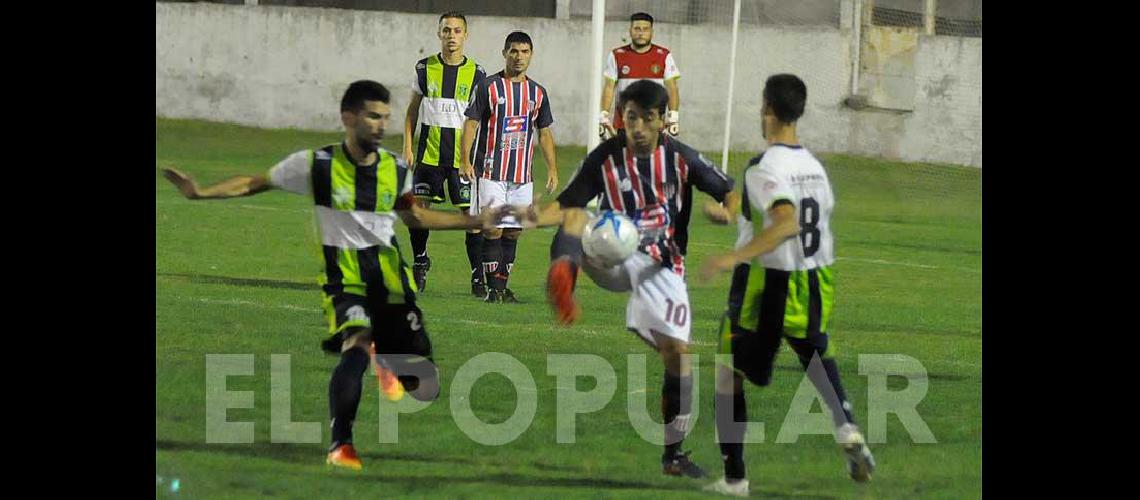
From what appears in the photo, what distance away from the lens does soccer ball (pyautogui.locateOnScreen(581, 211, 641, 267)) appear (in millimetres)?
7238

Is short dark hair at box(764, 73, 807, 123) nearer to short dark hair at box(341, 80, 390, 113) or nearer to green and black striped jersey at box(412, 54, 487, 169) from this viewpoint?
short dark hair at box(341, 80, 390, 113)

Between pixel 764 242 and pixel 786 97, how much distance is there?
71 cm

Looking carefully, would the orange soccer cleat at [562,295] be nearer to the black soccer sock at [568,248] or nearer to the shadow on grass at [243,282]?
the black soccer sock at [568,248]

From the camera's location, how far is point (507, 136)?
43.4 ft

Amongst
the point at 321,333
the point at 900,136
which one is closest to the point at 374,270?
the point at 321,333

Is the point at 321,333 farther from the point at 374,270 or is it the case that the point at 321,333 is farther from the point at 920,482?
the point at 920,482

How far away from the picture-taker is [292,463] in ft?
24.3

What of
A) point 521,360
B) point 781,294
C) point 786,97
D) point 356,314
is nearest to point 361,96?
point 356,314

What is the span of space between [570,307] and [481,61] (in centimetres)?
2164

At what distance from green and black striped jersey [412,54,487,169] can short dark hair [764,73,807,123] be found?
6.71 meters

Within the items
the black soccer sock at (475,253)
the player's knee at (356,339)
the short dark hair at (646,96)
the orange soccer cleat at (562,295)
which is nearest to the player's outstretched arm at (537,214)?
the orange soccer cleat at (562,295)

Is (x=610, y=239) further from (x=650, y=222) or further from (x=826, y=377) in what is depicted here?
(x=826, y=377)

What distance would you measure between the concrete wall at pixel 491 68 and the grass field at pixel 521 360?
7.65 m

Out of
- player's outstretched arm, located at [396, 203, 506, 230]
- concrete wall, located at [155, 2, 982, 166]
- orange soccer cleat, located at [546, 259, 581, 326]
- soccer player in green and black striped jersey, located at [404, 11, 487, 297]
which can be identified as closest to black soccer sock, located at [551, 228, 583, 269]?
orange soccer cleat, located at [546, 259, 581, 326]
